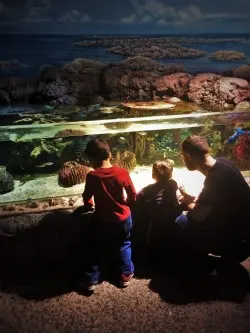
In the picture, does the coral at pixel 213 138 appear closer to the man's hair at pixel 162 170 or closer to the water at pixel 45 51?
the water at pixel 45 51

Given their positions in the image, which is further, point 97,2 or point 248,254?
point 97,2

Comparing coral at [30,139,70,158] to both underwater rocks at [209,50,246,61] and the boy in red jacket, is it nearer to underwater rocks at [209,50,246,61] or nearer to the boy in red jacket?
the boy in red jacket

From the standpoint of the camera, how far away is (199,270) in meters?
4.76

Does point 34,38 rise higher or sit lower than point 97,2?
lower

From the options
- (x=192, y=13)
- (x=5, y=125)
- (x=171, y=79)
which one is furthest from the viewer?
(x=171, y=79)

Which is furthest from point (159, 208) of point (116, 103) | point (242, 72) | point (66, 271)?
point (242, 72)

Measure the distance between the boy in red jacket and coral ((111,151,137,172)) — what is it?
1841 millimetres

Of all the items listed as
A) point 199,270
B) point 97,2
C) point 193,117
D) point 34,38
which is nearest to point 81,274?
point 199,270

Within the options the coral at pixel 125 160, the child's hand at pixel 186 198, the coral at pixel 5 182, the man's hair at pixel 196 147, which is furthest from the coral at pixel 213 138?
the coral at pixel 5 182

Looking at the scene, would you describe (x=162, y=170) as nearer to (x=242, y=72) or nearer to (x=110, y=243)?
(x=110, y=243)

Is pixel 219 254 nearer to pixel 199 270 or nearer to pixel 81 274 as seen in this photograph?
pixel 199 270

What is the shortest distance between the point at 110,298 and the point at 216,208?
5.81 ft

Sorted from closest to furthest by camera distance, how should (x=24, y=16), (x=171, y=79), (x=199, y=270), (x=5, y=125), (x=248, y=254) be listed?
(x=248, y=254)
(x=199, y=270)
(x=5, y=125)
(x=24, y=16)
(x=171, y=79)

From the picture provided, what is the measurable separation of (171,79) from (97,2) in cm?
207
